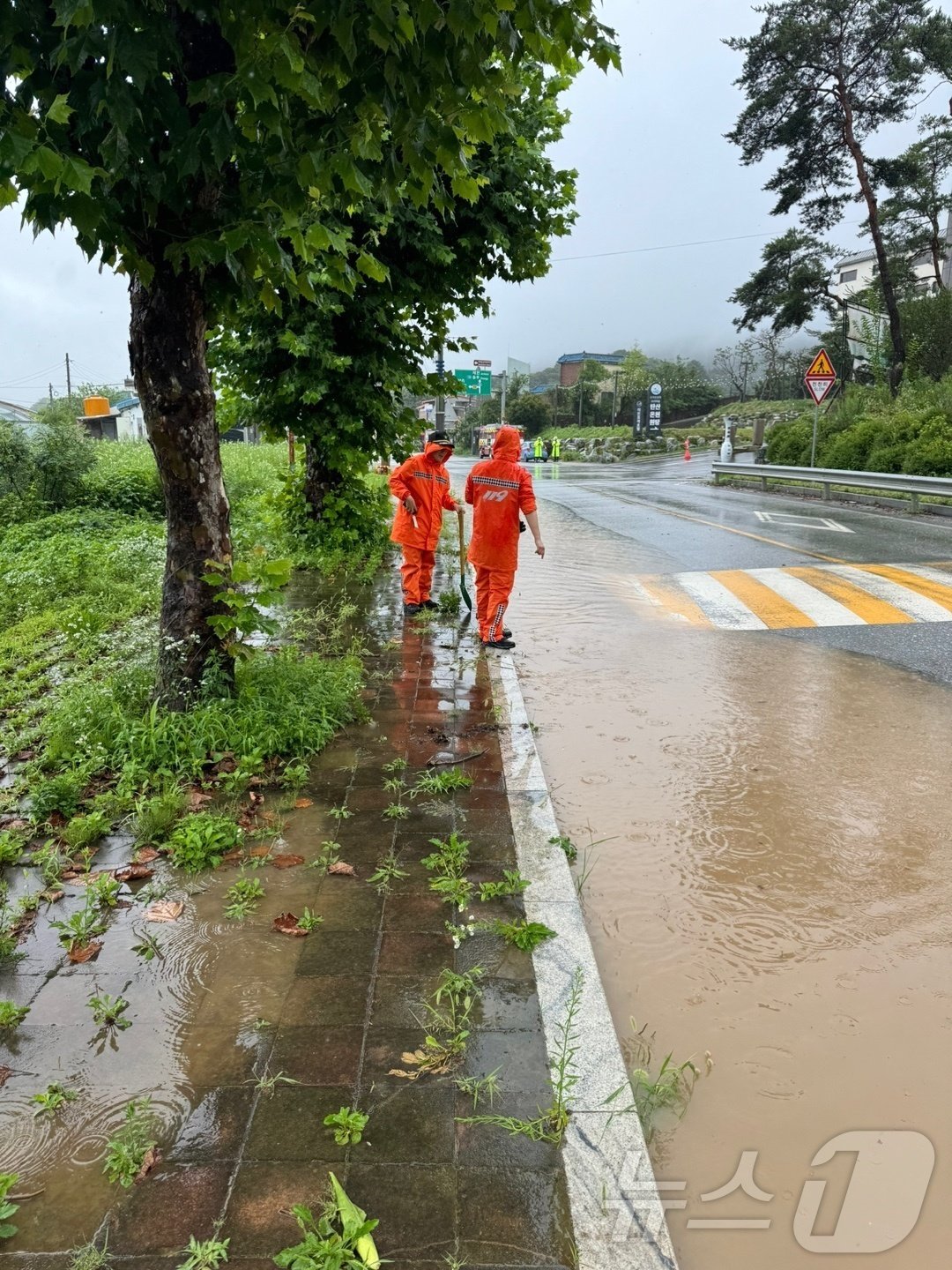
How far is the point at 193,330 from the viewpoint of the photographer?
479 cm

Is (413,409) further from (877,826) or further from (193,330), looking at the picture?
(877,826)

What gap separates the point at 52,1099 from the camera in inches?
99.3

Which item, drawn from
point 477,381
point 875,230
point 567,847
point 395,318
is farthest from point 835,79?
point 567,847

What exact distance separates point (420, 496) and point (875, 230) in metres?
24.2

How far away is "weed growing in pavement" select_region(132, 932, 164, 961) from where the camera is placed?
3.21m

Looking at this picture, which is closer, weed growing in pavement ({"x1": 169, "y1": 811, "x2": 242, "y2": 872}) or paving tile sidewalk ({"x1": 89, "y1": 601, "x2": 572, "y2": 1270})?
paving tile sidewalk ({"x1": 89, "y1": 601, "x2": 572, "y2": 1270})

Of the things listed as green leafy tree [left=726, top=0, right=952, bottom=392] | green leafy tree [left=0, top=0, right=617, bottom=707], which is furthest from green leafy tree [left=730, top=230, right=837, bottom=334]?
green leafy tree [left=0, top=0, right=617, bottom=707]

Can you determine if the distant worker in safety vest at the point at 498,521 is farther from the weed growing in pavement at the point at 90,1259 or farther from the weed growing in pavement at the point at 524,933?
the weed growing in pavement at the point at 90,1259

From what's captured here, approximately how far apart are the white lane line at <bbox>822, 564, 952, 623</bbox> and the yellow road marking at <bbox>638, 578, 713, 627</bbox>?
1.92 metres

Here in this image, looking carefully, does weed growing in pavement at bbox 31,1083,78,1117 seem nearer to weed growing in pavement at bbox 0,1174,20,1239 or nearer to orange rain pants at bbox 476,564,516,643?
weed growing in pavement at bbox 0,1174,20,1239

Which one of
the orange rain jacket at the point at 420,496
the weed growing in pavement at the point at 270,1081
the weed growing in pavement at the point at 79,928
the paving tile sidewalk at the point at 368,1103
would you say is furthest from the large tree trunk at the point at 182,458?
the orange rain jacket at the point at 420,496

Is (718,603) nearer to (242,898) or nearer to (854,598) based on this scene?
(854,598)

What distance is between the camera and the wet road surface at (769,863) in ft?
8.37

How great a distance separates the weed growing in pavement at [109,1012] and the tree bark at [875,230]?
28.8 m
